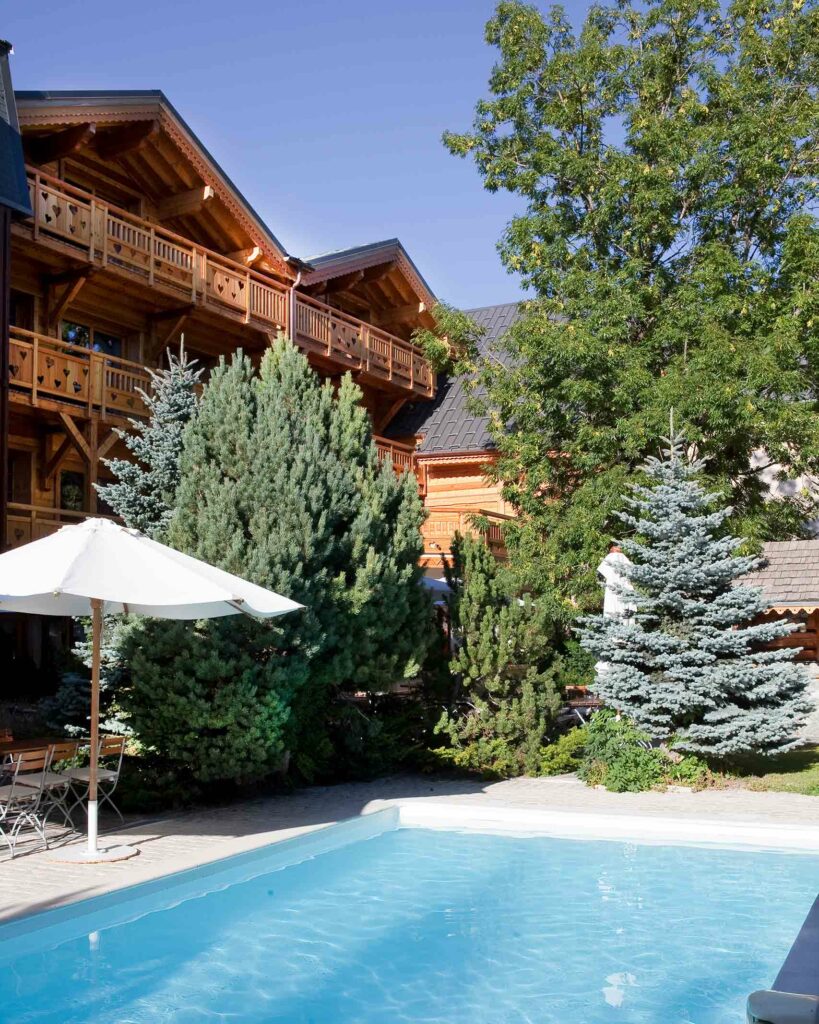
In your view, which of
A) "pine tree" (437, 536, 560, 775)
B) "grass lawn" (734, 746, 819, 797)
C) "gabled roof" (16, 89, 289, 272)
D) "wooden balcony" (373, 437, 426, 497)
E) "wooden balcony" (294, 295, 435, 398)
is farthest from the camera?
"wooden balcony" (373, 437, 426, 497)

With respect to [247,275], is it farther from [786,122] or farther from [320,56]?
[786,122]

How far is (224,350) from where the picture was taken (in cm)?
2212

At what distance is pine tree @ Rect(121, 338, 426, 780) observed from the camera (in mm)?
9961

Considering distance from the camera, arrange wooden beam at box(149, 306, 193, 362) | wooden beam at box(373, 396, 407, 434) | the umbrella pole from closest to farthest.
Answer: the umbrella pole < wooden beam at box(149, 306, 193, 362) < wooden beam at box(373, 396, 407, 434)

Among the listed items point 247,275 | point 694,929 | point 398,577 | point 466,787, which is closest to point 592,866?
point 694,929

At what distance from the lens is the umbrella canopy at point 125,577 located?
780 centimetres

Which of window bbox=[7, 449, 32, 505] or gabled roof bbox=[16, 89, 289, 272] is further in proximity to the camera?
window bbox=[7, 449, 32, 505]

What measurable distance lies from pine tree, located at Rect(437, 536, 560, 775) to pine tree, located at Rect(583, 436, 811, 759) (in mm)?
Answer: 750

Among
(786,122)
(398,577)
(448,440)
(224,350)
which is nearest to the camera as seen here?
(398,577)

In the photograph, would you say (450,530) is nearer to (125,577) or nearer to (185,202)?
(185,202)

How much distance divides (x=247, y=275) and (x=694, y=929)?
1617 cm

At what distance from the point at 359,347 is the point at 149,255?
21.8 feet

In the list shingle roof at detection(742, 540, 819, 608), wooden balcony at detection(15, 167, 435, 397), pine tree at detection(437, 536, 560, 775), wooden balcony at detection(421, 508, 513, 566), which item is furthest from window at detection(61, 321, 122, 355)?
shingle roof at detection(742, 540, 819, 608)

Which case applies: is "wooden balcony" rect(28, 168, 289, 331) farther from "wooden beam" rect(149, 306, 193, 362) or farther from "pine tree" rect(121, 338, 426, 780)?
"pine tree" rect(121, 338, 426, 780)
